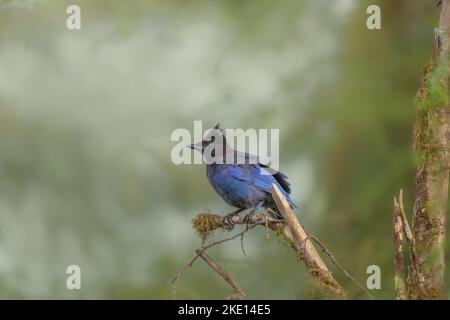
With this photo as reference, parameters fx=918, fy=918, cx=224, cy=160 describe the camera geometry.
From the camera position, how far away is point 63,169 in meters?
7.47

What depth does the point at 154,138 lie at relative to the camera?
7516 mm

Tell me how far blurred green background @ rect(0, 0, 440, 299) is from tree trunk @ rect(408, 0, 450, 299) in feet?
5.96

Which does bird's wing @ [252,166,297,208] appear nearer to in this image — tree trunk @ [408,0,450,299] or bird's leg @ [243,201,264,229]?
bird's leg @ [243,201,264,229]

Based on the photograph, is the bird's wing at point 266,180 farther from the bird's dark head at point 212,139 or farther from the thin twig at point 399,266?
the thin twig at point 399,266

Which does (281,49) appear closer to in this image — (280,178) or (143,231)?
(143,231)

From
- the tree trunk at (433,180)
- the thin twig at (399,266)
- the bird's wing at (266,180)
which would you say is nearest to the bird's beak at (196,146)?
the bird's wing at (266,180)

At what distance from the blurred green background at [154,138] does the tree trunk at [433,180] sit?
5.96 ft

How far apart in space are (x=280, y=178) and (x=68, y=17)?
3342 mm

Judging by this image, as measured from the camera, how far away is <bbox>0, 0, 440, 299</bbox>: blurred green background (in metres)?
6.45

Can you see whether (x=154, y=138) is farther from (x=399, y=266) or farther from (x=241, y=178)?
(x=399, y=266)

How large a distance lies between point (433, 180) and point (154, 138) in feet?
12.9

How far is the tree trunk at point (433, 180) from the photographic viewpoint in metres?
3.73

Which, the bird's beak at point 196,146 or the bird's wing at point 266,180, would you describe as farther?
the bird's beak at point 196,146

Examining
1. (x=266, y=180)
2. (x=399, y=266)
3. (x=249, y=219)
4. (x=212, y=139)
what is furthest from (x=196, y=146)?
(x=399, y=266)
